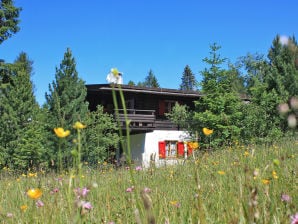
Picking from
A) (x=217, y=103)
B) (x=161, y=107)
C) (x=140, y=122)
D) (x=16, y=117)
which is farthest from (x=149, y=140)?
(x=16, y=117)

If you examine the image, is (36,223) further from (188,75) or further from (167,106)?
(188,75)

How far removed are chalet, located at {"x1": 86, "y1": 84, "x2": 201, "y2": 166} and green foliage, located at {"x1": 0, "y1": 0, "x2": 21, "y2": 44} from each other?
6517mm

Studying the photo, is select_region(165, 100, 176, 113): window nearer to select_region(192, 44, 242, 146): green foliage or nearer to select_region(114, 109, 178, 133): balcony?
select_region(114, 109, 178, 133): balcony

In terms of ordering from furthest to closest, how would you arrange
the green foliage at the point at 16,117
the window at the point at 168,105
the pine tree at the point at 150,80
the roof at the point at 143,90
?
the pine tree at the point at 150,80, the window at the point at 168,105, the roof at the point at 143,90, the green foliage at the point at 16,117

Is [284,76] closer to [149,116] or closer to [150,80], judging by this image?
[149,116]

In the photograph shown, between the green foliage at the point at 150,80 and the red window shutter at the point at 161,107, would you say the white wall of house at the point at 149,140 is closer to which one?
the red window shutter at the point at 161,107

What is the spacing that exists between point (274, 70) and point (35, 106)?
18944 mm

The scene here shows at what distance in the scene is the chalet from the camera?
2184 centimetres

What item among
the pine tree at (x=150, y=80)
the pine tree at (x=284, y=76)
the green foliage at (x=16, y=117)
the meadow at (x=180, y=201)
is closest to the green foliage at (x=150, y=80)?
the pine tree at (x=150, y=80)

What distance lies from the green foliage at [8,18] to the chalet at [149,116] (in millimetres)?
6517

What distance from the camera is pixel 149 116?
22.1 m

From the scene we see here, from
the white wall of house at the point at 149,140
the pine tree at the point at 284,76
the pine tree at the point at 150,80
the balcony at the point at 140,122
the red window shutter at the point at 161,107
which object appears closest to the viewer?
the balcony at the point at 140,122

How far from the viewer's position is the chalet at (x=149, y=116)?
21844 millimetres

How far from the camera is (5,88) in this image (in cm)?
2052
